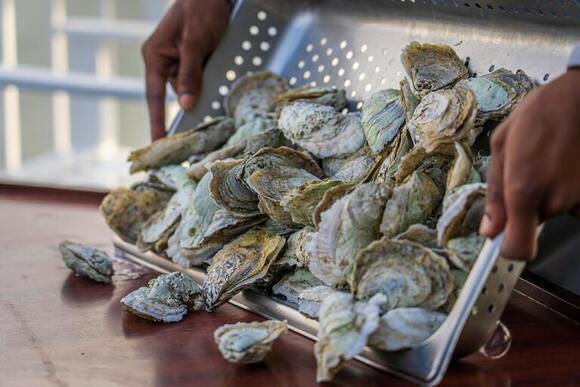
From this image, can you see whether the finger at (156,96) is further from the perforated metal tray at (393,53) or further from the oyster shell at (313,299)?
the oyster shell at (313,299)

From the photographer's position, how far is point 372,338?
661 millimetres

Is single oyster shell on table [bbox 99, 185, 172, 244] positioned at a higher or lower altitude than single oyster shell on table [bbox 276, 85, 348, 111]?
lower

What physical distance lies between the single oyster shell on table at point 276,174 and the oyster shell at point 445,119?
0.44 feet

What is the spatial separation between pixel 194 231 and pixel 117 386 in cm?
27

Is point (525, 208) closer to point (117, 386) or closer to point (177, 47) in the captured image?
point (117, 386)

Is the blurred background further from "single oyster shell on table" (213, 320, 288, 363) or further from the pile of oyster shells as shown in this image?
"single oyster shell on table" (213, 320, 288, 363)

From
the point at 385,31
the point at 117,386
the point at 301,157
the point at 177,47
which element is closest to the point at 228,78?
the point at 177,47

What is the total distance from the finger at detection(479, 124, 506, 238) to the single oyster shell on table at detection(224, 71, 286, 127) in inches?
21.5

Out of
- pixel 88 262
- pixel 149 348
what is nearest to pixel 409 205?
pixel 149 348

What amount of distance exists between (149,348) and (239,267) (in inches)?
4.7

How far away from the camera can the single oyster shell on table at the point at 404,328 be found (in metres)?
0.65

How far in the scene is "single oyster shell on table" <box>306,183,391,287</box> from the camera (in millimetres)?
729

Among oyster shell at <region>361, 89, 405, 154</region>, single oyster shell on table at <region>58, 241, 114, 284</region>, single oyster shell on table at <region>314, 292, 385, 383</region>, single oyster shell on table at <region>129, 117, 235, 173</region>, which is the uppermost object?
oyster shell at <region>361, 89, 405, 154</region>

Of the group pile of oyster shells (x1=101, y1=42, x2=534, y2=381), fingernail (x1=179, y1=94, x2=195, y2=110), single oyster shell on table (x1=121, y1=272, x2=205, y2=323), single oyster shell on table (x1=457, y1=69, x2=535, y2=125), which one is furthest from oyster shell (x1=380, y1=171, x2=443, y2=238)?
fingernail (x1=179, y1=94, x2=195, y2=110)
